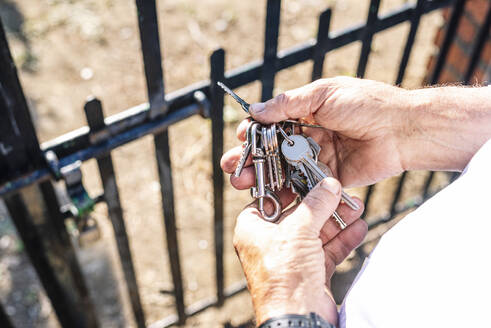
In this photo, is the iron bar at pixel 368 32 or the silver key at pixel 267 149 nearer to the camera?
the silver key at pixel 267 149

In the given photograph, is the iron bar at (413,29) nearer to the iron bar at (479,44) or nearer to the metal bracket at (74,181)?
the iron bar at (479,44)

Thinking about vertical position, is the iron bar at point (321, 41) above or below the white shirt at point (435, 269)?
above

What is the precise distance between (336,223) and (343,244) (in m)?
0.08

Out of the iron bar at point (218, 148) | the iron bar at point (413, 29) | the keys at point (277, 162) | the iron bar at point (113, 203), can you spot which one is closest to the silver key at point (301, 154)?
the keys at point (277, 162)

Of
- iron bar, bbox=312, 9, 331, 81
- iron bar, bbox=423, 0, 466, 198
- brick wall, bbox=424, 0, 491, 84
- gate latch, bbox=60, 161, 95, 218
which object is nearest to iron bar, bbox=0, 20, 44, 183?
gate latch, bbox=60, 161, 95, 218

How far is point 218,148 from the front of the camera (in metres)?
2.11

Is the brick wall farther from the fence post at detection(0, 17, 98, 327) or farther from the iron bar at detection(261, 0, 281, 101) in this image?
the fence post at detection(0, 17, 98, 327)

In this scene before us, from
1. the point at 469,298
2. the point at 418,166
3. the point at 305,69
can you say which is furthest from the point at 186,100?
the point at 305,69

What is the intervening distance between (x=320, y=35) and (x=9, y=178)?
4.18 ft

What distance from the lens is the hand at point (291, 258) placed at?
143 cm

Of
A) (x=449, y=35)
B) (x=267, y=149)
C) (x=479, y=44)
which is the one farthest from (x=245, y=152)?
(x=479, y=44)

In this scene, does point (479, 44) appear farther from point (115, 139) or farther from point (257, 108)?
point (115, 139)

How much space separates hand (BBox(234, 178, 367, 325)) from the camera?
1.43 metres

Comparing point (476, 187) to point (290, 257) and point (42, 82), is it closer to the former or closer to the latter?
point (290, 257)
